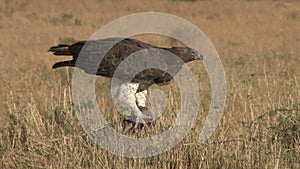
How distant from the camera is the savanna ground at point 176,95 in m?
4.02

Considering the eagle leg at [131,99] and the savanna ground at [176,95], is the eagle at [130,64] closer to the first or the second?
the eagle leg at [131,99]

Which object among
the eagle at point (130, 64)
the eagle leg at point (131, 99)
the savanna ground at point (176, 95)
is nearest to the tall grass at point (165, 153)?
the savanna ground at point (176, 95)

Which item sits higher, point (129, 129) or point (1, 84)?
point (1, 84)

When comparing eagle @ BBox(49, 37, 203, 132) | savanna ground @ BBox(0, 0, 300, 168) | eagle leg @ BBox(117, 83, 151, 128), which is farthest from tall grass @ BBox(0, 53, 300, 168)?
eagle @ BBox(49, 37, 203, 132)

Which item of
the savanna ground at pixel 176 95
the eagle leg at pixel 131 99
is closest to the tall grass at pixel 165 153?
the savanna ground at pixel 176 95

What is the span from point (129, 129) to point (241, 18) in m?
14.0

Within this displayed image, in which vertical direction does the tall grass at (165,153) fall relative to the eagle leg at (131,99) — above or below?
below

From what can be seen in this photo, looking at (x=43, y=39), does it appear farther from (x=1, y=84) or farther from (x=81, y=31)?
(x=1, y=84)

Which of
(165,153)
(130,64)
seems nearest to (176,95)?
(130,64)

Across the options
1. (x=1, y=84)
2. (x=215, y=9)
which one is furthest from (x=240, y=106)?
(x=215, y=9)

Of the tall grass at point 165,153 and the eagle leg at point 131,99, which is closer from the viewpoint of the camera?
the tall grass at point 165,153

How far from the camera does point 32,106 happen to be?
4.87m

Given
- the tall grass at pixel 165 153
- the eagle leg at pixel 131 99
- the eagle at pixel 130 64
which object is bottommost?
the tall grass at pixel 165 153

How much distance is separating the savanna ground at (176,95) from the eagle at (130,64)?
0.25m
